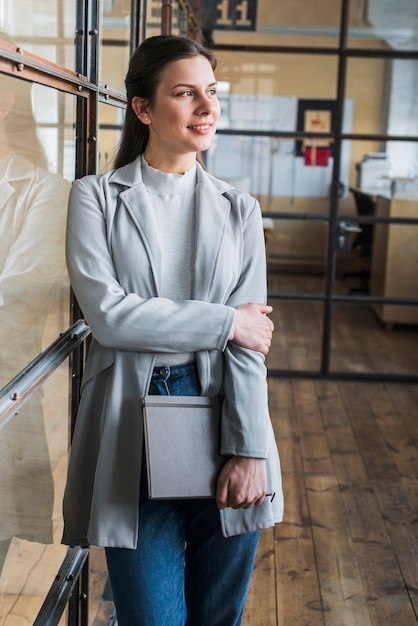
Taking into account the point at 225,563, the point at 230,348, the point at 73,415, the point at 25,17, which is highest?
the point at 25,17

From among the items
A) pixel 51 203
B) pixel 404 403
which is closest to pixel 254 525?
pixel 51 203

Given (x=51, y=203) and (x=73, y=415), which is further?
(x=73, y=415)

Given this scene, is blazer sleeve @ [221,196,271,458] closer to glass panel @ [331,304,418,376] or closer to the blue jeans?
the blue jeans

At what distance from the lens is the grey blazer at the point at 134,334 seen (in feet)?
4.17

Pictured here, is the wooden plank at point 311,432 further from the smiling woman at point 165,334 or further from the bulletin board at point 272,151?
the smiling woman at point 165,334

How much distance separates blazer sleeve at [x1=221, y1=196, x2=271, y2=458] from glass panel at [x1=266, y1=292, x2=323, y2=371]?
367cm

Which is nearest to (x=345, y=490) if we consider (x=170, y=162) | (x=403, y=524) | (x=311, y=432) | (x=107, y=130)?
(x=403, y=524)

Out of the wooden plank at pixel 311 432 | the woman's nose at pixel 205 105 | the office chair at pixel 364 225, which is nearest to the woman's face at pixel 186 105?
the woman's nose at pixel 205 105

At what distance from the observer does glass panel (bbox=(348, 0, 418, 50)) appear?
486 centimetres

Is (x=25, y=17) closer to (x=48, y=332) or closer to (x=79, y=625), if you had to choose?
(x=48, y=332)

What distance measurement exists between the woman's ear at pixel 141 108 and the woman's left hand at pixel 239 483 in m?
0.55

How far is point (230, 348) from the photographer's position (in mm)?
1331

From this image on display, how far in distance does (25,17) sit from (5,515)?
2.11ft

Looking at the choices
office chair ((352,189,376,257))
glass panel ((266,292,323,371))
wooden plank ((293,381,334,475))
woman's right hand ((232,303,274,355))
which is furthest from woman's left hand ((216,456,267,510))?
office chair ((352,189,376,257))
